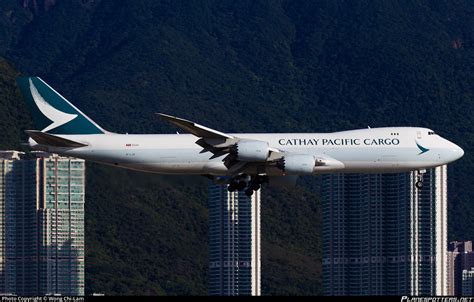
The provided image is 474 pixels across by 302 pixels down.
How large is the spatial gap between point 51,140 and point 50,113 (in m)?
7.63

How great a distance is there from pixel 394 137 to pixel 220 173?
1194 cm

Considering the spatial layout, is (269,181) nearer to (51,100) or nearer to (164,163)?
(164,163)

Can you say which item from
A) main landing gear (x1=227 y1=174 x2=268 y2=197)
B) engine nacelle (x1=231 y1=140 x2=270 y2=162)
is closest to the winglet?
engine nacelle (x1=231 y1=140 x2=270 y2=162)

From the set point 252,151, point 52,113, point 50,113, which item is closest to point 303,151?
point 252,151

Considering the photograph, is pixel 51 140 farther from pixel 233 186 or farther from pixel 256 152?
pixel 256 152

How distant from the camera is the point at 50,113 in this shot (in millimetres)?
110375

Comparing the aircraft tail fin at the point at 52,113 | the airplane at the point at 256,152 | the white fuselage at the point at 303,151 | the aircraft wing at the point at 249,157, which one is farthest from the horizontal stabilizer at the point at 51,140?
the aircraft wing at the point at 249,157

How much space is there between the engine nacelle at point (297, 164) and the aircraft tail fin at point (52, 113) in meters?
14.1

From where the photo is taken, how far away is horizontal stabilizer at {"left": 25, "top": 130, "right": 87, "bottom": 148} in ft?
333

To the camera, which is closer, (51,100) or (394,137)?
(394,137)

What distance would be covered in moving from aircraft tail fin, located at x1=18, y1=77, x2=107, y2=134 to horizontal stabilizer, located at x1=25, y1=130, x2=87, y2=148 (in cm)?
340

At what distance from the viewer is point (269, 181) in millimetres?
105312

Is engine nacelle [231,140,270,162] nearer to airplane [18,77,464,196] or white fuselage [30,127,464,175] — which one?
airplane [18,77,464,196]

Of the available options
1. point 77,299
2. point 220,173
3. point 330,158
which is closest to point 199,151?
point 220,173
